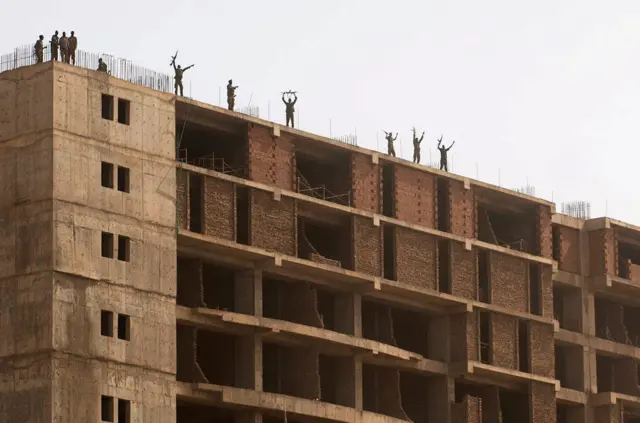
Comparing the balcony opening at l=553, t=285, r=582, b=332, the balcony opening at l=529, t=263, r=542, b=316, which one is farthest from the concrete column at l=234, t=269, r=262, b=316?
the balcony opening at l=553, t=285, r=582, b=332

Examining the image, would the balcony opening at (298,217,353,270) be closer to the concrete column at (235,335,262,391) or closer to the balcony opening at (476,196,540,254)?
the concrete column at (235,335,262,391)

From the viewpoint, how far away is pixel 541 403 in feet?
376

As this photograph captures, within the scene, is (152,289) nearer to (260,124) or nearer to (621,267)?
(260,124)

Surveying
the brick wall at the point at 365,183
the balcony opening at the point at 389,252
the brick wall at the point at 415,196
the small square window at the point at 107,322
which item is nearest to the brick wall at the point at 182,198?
the small square window at the point at 107,322

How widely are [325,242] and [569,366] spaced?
18464 mm

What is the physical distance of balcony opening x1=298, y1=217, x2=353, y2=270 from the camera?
106 meters

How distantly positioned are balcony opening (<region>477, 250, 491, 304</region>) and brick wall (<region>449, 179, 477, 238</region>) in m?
1.22

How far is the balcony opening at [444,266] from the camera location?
111938mm

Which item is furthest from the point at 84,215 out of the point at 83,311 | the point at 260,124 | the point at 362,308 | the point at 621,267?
the point at 621,267

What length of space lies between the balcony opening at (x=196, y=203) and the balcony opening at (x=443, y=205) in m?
16.0

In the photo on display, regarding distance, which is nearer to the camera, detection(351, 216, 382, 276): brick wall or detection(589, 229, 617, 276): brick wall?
detection(351, 216, 382, 276): brick wall

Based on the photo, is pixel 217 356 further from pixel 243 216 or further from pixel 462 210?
pixel 462 210

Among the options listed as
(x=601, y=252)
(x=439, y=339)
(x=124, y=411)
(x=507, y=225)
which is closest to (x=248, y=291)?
(x=124, y=411)

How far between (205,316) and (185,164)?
6.83m
